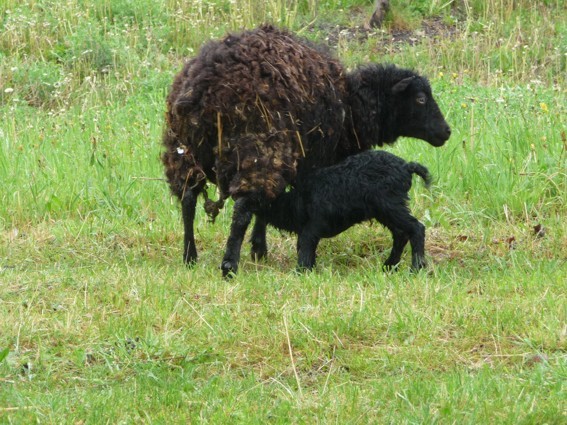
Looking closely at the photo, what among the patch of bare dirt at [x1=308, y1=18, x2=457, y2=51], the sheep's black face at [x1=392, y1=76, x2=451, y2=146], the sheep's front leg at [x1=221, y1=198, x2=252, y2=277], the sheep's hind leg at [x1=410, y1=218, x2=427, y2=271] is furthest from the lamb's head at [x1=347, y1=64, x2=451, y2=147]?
the patch of bare dirt at [x1=308, y1=18, x2=457, y2=51]

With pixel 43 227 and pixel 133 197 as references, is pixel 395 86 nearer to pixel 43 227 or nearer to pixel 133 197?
pixel 133 197

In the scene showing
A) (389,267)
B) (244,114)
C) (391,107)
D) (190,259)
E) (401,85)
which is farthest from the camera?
(391,107)

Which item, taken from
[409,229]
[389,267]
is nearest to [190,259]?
[389,267]

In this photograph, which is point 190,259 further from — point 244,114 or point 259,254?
point 244,114

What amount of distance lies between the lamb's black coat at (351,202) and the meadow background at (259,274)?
0.28m

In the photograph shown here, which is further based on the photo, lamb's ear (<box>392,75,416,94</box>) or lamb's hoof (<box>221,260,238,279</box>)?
lamb's ear (<box>392,75,416,94</box>)

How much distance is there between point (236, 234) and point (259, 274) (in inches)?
13.2

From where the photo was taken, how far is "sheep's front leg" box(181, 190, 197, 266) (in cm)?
719

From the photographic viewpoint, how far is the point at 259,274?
266 inches

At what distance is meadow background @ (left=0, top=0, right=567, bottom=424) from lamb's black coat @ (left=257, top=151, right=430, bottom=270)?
0.93ft

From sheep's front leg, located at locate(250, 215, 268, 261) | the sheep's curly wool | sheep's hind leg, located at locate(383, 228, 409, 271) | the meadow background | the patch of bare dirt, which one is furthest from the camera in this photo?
the patch of bare dirt

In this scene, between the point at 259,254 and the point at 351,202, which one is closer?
Result: the point at 351,202

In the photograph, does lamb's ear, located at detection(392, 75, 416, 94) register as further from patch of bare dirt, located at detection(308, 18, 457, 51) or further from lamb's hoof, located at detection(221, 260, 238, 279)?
patch of bare dirt, located at detection(308, 18, 457, 51)

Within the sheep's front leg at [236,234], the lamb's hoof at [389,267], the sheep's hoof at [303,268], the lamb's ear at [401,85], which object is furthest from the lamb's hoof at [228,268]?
the lamb's ear at [401,85]
